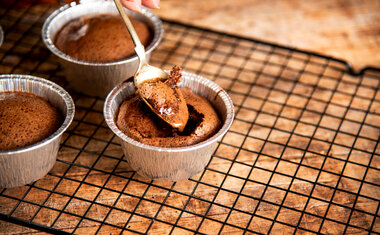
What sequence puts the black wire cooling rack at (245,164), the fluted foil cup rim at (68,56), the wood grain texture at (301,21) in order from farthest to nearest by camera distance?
the wood grain texture at (301,21)
the fluted foil cup rim at (68,56)
the black wire cooling rack at (245,164)

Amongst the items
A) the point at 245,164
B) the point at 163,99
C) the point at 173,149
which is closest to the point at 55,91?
the point at 163,99

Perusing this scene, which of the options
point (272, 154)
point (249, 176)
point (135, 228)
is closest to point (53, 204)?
point (135, 228)

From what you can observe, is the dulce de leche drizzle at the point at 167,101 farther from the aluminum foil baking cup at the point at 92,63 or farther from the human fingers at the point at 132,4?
the human fingers at the point at 132,4

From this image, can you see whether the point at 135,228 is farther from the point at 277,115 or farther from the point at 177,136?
the point at 277,115

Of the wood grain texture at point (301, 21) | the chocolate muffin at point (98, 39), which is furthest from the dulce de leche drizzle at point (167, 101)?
the wood grain texture at point (301, 21)

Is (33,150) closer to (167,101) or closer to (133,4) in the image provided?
(167,101)

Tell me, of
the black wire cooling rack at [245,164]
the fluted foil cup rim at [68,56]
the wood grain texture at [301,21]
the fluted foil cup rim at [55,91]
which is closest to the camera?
the fluted foil cup rim at [55,91]
